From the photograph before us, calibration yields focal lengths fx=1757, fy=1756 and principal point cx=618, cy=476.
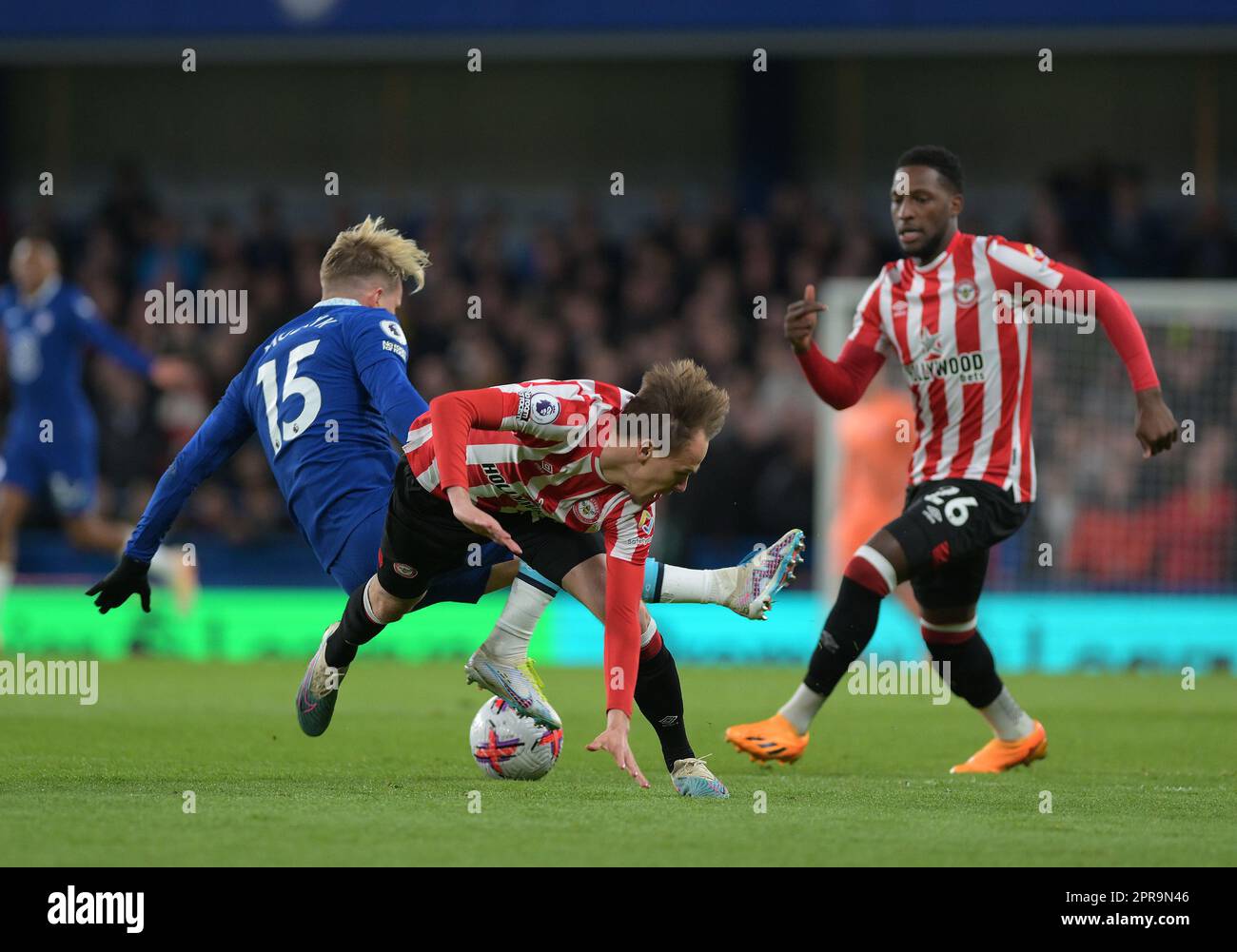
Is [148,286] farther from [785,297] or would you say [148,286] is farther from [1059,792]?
[1059,792]

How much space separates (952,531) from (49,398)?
23.6 feet

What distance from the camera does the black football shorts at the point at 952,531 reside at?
20.0 ft

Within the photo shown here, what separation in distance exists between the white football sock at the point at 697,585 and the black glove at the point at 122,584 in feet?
6.27

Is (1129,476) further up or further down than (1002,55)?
further down

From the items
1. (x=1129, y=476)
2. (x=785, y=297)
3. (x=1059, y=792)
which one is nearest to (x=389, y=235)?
(x=1059, y=792)

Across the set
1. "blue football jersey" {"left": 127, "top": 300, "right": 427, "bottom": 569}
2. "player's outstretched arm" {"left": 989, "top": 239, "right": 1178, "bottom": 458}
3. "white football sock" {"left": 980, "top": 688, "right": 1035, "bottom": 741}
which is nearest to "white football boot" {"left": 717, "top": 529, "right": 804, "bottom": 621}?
"player's outstretched arm" {"left": 989, "top": 239, "right": 1178, "bottom": 458}

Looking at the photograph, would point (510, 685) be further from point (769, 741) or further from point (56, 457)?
point (56, 457)

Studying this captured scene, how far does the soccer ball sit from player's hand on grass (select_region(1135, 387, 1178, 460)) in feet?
7.17

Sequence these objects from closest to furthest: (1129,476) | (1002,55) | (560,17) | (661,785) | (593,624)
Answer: (661,785)
(593,624)
(1129,476)
(560,17)
(1002,55)

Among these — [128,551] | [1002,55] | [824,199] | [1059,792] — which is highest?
[1002,55]

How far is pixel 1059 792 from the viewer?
5.64 metres

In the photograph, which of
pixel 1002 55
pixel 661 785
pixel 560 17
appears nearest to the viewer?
pixel 661 785

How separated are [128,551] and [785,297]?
10376 millimetres

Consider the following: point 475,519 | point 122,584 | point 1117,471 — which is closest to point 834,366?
point 475,519
